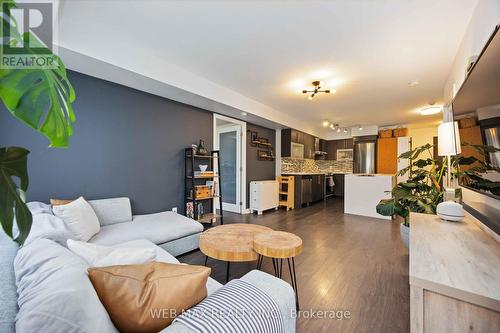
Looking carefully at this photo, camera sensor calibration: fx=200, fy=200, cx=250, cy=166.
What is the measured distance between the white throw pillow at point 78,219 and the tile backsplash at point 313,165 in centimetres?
471

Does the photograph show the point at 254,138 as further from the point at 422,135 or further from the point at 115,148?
the point at 422,135

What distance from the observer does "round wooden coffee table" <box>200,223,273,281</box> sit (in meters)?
1.51

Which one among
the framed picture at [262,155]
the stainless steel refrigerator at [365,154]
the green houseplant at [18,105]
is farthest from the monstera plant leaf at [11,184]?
the stainless steel refrigerator at [365,154]

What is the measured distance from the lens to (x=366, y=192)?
15.7ft

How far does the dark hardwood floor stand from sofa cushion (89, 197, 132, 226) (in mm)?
951

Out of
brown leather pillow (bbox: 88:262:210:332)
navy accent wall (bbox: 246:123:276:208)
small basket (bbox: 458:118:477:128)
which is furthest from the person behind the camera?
navy accent wall (bbox: 246:123:276:208)

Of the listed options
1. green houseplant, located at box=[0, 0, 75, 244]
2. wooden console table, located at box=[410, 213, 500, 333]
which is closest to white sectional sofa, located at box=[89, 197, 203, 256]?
green houseplant, located at box=[0, 0, 75, 244]

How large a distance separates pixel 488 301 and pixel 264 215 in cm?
423

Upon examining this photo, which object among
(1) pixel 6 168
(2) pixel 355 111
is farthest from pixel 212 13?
(2) pixel 355 111

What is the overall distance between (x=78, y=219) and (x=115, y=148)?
1.19 metres

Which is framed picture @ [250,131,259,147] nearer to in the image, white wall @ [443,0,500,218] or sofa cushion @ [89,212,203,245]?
sofa cushion @ [89,212,203,245]

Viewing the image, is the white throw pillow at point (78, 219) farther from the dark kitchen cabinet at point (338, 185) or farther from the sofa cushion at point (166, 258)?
the dark kitchen cabinet at point (338, 185)

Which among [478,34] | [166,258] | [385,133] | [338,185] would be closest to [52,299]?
[166,258]

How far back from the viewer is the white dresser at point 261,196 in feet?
16.1
